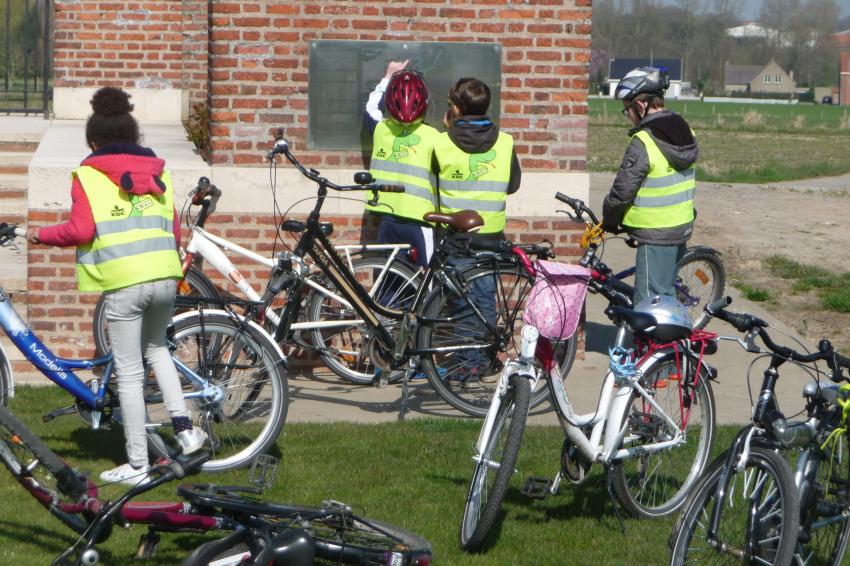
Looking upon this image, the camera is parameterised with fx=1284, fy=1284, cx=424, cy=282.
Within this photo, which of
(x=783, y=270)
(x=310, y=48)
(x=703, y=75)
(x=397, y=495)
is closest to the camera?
(x=397, y=495)

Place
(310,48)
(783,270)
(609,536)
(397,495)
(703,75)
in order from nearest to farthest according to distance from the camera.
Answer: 1. (609,536)
2. (397,495)
3. (310,48)
4. (783,270)
5. (703,75)

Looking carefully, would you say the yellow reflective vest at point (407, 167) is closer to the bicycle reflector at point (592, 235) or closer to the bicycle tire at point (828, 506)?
the bicycle reflector at point (592, 235)

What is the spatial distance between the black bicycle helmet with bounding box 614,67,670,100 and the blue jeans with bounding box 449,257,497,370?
1.39 meters

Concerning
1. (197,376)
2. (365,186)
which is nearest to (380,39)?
(365,186)

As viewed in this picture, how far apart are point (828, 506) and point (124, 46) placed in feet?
36.3

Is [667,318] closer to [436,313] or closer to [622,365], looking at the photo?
[622,365]

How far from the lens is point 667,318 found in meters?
5.57

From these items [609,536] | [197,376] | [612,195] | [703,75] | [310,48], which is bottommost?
[609,536]

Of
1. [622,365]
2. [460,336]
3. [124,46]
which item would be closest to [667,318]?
[622,365]

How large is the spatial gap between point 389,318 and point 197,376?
1.68 m

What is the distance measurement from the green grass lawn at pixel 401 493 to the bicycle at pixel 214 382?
0.74 ft

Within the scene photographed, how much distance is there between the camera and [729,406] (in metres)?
7.92

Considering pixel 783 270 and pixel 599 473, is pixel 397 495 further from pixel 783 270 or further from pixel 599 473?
pixel 783 270

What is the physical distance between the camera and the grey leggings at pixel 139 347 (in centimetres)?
570
